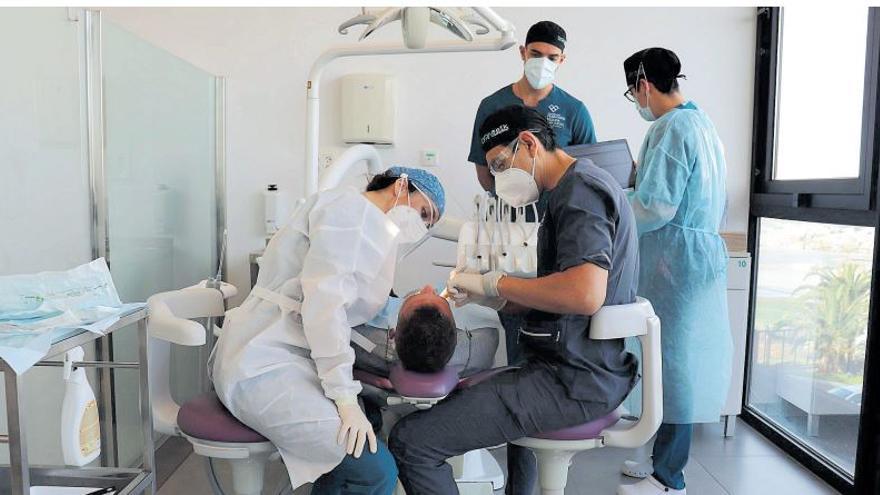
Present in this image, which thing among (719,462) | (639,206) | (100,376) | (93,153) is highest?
(93,153)

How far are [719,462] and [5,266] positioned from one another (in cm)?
242

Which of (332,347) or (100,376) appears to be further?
(100,376)

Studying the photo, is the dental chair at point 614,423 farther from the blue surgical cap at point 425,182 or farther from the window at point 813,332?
the window at point 813,332

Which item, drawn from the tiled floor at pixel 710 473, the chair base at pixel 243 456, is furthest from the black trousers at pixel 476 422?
the tiled floor at pixel 710 473

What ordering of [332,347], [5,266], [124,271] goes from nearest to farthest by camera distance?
[332,347], [5,266], [124,271]

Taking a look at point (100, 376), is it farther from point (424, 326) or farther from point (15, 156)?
point (424, 326)

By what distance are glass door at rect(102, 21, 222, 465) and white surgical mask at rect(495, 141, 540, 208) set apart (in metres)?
1.14

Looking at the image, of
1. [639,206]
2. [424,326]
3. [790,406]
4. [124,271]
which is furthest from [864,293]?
[124,271]

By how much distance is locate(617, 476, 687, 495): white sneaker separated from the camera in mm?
1901

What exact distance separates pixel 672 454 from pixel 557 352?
0.84 meters

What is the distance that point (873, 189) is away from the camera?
1995mm

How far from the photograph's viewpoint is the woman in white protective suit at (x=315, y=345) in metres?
1.19

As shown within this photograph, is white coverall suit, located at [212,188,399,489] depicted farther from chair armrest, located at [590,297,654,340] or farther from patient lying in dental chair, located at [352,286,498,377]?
chair armrest, located at [590,297,654,340]

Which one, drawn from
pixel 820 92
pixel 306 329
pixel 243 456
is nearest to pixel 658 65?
pixel 820 92
